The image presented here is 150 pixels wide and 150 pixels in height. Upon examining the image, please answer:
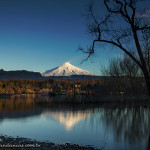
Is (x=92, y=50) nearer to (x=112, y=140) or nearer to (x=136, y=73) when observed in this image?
(x=112, y=140)

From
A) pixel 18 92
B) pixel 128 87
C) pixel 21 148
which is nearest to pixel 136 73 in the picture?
pixel 128 87

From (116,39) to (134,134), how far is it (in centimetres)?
948

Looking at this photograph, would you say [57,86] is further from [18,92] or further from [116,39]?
[116,39]

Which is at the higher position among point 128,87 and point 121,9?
point 121,9

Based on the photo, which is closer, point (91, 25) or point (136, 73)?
point (91, 25)

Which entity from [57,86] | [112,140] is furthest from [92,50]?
[57,86]

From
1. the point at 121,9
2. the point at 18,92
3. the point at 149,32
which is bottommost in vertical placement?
the point at 18,92

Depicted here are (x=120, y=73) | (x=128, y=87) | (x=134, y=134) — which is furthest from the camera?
(x=120, y=73)

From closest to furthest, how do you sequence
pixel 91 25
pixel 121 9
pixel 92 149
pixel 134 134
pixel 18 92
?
pixel 121 9 < pixel 91 25 < pixel 92 149 < pixel 134 134 < pixel 18 92

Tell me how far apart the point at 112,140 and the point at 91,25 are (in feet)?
26.6

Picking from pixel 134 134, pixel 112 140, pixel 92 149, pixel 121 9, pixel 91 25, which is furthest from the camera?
pixel 134 134

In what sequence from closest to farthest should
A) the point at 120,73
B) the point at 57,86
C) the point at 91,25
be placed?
1. the point at 91,25
2. the point at 120,73
3. the point at 57,86

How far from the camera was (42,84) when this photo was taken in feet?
534

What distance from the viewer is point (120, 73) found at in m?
35.8
